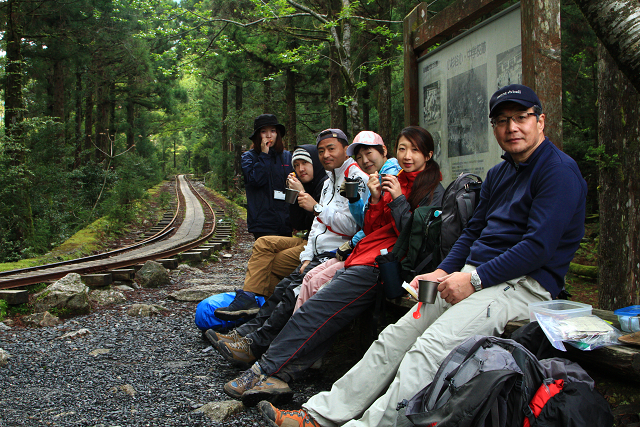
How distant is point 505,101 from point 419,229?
3.11 feet

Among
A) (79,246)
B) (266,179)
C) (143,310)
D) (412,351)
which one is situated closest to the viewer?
(412,351)

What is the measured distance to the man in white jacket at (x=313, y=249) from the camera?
3607 millimetres


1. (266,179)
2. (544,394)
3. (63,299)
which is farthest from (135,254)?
(544,394)

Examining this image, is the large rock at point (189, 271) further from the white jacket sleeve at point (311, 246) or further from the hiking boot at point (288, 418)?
the hiking boot at point (288, 418)

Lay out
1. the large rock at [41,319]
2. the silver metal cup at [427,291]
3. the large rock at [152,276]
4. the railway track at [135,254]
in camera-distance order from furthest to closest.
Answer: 1. the large rock at [152,276]
2. the railway track at [135,254]
3. the large rock at [41,319]
4. the silver metal cup at [427,291]

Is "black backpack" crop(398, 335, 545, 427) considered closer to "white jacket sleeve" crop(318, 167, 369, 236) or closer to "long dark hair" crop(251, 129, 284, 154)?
"white jacket sleeve" crop(318, 167, 369, 236)

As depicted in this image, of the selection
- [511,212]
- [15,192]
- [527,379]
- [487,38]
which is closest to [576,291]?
[487,38]

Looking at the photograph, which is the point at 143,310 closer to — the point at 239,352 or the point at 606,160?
the point at 239,352

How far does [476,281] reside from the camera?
2.40 meters

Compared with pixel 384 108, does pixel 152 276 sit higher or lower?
lower

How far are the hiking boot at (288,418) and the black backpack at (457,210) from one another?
127 cm

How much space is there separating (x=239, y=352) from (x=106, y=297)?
3472 millimetres

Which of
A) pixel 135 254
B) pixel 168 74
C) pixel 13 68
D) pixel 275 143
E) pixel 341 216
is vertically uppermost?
pixel 13 68

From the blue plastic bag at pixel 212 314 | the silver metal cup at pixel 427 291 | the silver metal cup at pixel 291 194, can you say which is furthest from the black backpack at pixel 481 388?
the blue plastic bag at pixel 212 314
